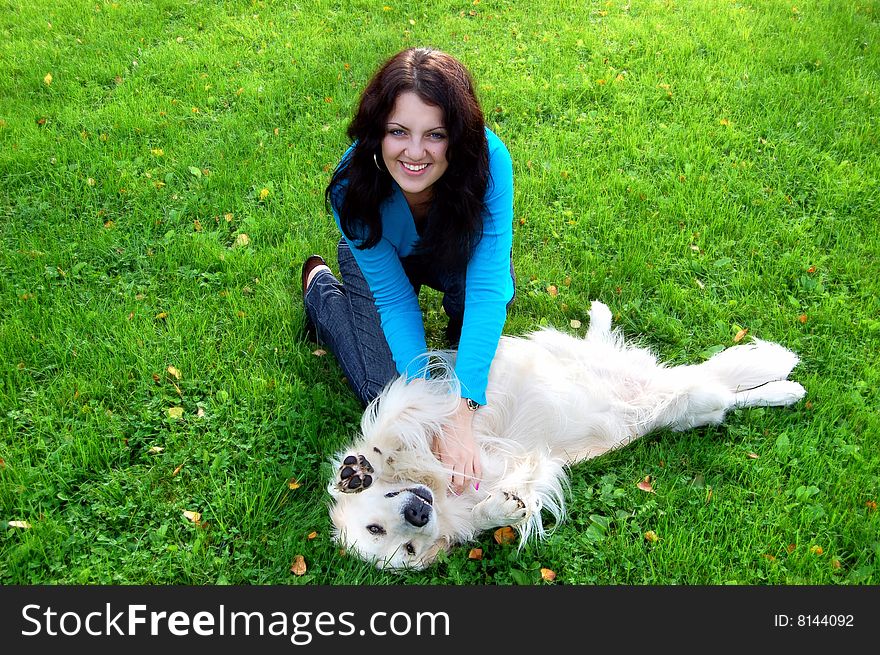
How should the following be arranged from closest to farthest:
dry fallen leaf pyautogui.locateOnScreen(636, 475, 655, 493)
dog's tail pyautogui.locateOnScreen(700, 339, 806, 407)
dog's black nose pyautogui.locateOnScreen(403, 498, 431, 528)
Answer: dog's black nose pyautogui.locateOnScreen(403, 498, 431, 528) < dry fallen leaf pyautogui.locateOnScreen(636, 475, 655, 493) < dog's tail pyautogui.locateOnScreen(700, 339, 806, 407)

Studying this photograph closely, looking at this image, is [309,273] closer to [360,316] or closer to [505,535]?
[360,316]

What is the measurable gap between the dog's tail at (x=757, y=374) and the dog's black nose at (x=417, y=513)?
1713mm

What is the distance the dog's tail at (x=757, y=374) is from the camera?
346cm

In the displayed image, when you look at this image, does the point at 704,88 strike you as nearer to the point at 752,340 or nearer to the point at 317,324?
the point at 752,340

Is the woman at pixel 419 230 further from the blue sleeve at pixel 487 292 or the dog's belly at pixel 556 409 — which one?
the dog's belly at pixel 556 409

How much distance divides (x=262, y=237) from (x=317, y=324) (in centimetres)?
102

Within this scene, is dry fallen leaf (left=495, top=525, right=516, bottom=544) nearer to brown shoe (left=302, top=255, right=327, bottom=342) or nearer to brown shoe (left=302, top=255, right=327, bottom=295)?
brown shoe (left=302, top=255, right=327, bottom=342)

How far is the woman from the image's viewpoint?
2.64 meters

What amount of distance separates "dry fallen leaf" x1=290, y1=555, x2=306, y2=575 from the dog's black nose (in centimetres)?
47

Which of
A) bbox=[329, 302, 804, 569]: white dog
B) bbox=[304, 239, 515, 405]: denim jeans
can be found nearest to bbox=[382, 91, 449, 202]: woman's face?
bbox=[304, 239, 515, 405]: denim jeans

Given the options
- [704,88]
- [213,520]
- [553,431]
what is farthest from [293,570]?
[704,88]

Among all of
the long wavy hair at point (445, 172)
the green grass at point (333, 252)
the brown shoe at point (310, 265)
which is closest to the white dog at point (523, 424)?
the green grass at point (333, 252)

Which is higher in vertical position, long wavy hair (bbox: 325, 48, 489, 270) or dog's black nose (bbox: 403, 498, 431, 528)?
long wavy hair (bbox: 325, 48, 489, 270)

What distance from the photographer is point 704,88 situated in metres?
5.85
